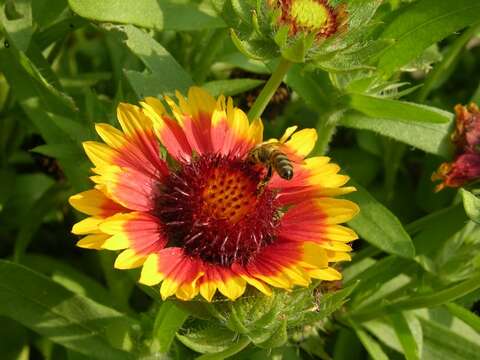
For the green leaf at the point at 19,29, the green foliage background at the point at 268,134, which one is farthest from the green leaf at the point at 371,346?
the green leaf at the point at 19,29

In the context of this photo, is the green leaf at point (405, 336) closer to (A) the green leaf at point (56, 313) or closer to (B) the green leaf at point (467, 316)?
(B) the green leaf at point (467, 316)

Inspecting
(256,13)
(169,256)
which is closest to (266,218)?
(169,256)

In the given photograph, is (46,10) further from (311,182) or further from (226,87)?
(311,182)

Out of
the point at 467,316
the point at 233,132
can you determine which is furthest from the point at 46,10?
the point at 467,316

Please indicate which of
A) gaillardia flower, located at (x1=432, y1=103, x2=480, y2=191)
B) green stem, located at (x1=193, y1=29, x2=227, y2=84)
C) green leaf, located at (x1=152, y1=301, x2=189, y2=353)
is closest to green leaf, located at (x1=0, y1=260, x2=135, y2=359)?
green leaf, located at (x1=152, y1=301, x2=189, y2=353)

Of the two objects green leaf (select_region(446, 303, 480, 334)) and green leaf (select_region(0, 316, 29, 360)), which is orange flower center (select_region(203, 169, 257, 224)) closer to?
green leaf (select_region(446, 303, 480, 334))
